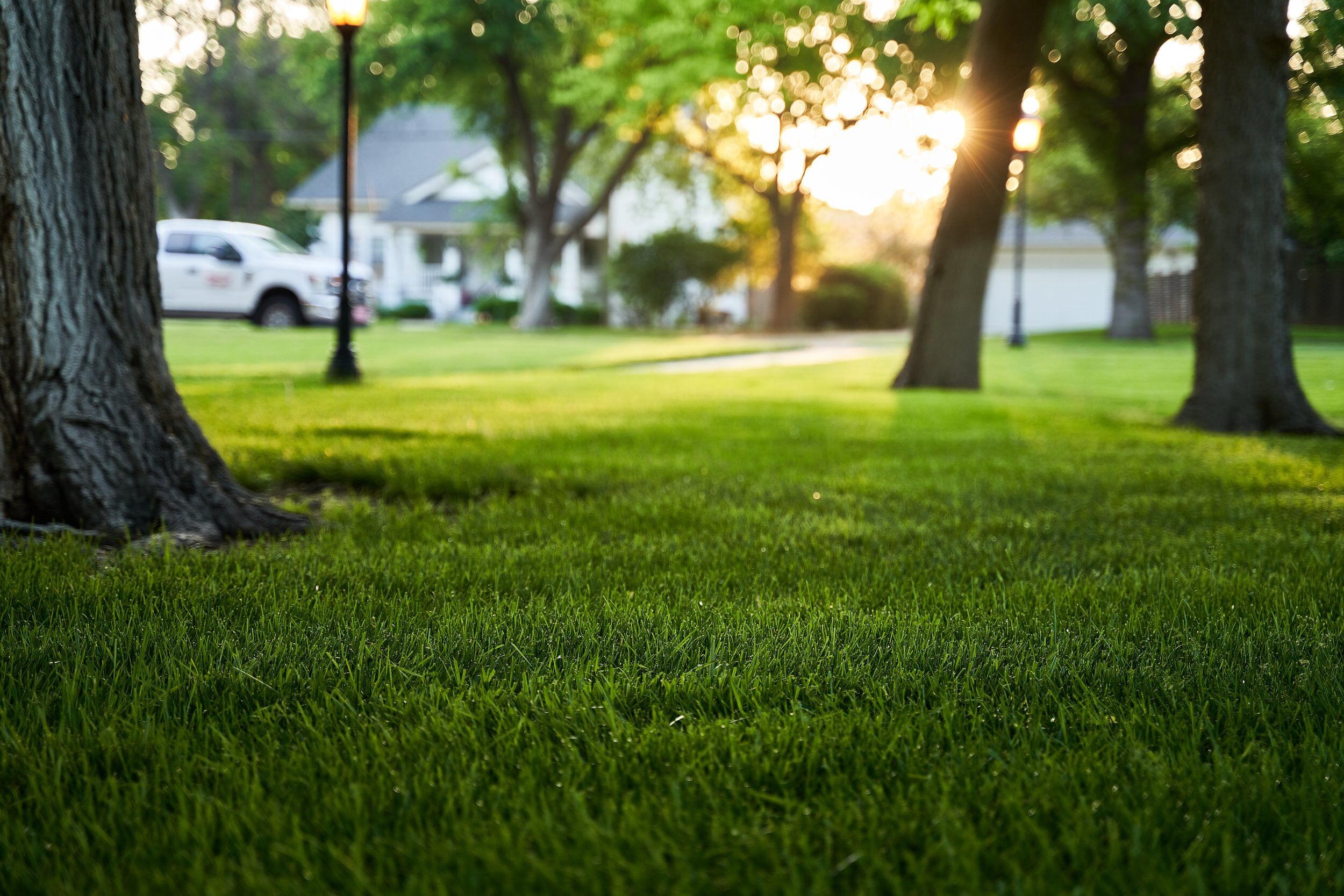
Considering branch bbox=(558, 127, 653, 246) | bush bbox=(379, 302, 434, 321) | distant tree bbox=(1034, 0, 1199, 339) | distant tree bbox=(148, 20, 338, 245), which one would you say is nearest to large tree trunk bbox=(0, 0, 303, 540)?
distant tree bbox=(1034, 0, 1199, 339)

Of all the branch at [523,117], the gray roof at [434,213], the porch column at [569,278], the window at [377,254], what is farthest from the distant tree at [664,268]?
the window at [377,254]

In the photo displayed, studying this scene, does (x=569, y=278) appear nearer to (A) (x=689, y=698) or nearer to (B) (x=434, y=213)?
(B) (x=434, y=213)

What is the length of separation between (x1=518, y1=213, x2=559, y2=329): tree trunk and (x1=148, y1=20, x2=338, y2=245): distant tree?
11.3m

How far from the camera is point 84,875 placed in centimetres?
155

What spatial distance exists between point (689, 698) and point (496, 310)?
37764mm

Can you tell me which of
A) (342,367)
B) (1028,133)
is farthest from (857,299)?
(342,367)

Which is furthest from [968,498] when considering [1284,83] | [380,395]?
[380,395]

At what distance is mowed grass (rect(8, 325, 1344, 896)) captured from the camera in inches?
63.1

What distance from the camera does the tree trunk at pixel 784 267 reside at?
3388cm

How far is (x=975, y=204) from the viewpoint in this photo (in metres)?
12.4

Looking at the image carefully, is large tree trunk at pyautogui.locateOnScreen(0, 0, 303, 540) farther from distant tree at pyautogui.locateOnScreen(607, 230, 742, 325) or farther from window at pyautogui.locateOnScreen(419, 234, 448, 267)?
window at pyautogui.locateOnScreen(419, 234, 448, 267)

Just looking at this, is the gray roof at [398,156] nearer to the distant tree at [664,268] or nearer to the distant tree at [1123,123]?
the distant tree at [664,268]

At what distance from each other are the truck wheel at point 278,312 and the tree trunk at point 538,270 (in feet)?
37.0

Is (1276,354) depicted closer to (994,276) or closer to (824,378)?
(824,378)
